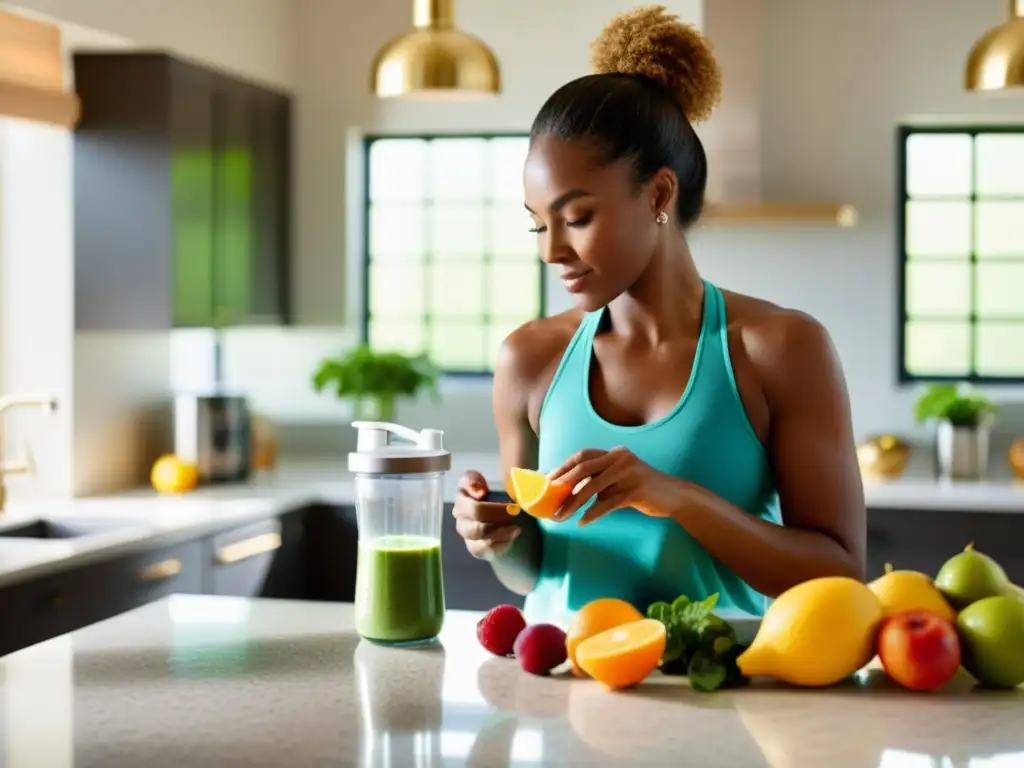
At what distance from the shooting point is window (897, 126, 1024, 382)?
502 centimetres

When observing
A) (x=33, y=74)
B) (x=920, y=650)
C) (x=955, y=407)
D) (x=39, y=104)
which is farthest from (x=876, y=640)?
(x=955, y=407)

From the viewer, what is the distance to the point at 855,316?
4973 mm

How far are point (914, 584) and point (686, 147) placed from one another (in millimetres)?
672

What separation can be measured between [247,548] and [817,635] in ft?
8.62

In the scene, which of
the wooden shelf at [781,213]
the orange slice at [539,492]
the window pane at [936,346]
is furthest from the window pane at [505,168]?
the orange slice at [539,492]

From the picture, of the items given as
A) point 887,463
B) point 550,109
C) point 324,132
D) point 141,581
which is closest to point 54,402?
point 141,581

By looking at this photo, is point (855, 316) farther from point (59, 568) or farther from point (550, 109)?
point (550, 109)

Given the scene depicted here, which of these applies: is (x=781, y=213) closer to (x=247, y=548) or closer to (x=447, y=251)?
(x=447, y=251)

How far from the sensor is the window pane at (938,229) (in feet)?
16.6

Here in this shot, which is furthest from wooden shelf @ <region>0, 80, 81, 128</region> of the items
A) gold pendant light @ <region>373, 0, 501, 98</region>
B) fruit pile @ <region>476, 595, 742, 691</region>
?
fruit pile @ <region>476, 595, 742, 691</region>

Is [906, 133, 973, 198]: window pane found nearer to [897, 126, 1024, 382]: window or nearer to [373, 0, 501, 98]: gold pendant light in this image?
[897, 126, 1024, 382]: window

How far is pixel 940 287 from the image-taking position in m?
5.07

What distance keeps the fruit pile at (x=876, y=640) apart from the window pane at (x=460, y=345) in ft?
12.1

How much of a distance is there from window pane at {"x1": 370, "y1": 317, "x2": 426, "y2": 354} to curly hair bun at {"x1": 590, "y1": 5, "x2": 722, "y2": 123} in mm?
3356
